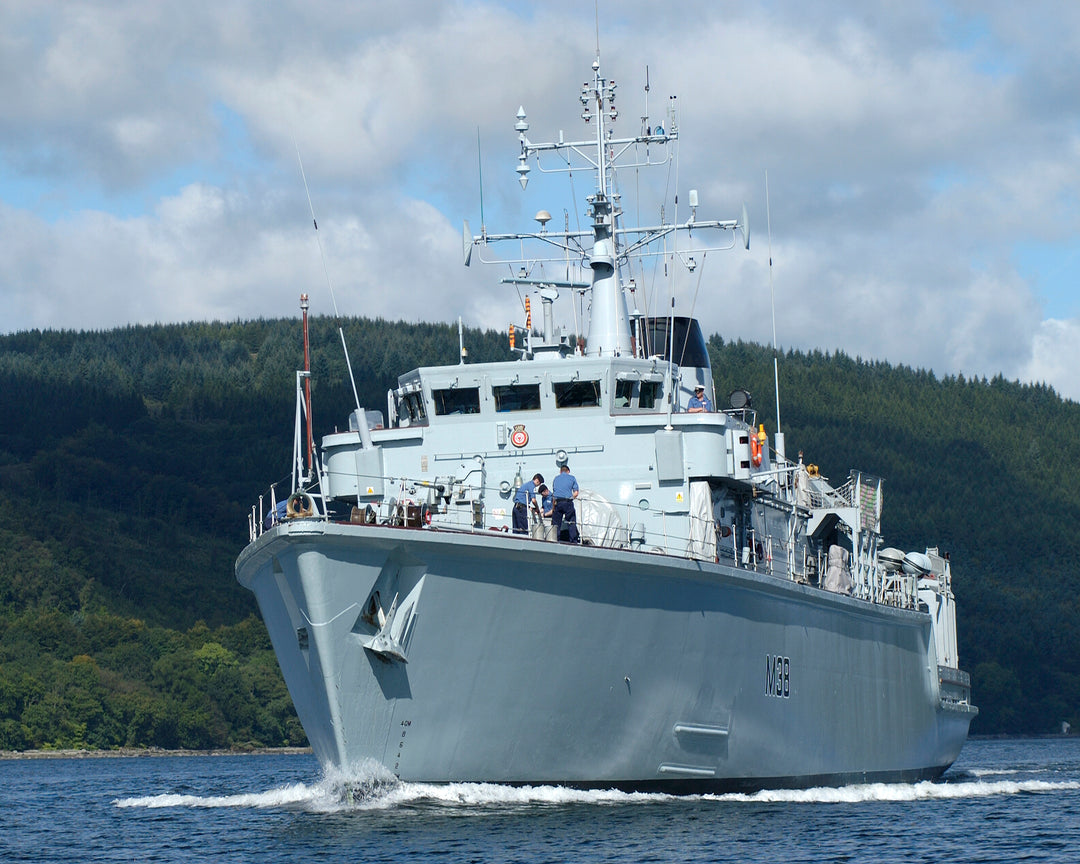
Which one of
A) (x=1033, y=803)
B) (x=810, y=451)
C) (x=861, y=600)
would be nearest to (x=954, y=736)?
(x=1033, y=803)

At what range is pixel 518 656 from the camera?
70.2ft

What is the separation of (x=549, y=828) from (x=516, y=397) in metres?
7.76

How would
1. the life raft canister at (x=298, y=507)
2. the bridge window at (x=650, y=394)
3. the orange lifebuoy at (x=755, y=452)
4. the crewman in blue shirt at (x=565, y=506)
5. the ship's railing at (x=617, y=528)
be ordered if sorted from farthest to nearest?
the bridge window at (x=650, y=394) → the orange lifebuoy at (x=755, y=452) → the crewman in blue shirt at (x=565, y=506) → the ship's railing at (x=617, y=528) → the life raft canister at (x=298, y=507)

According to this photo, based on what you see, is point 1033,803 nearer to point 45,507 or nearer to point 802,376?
point 45,507

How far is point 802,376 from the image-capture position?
184 metres

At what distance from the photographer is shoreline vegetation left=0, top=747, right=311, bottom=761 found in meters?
77.1

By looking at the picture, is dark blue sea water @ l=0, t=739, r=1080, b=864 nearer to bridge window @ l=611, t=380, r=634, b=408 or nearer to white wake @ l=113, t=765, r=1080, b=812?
white wake @ l=113, t=765, r=1080, b=812

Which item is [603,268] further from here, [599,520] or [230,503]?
[230,503]

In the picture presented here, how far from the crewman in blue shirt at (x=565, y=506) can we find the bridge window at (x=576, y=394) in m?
2.26

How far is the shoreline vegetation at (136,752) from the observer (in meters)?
77.1

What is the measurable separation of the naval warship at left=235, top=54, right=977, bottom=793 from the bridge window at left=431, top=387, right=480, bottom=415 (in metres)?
0.04

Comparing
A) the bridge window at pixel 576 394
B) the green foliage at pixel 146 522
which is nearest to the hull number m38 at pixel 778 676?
the bridge window at pixel 576 394

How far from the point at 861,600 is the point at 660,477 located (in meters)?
5.76

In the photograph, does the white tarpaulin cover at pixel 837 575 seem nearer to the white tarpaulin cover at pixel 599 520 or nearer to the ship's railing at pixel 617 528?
the ship's railing at pixel 617 528
